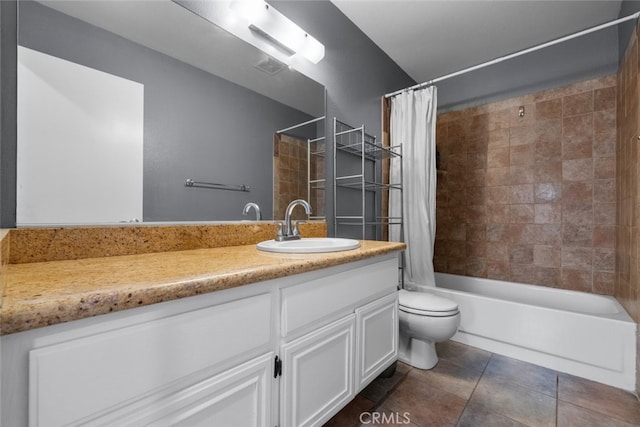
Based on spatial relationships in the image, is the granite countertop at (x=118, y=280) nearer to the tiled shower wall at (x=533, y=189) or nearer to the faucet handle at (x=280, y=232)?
the faucet handle at (x=280, y=232)

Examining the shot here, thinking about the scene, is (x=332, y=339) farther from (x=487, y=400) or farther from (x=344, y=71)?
(x=344, y=71)

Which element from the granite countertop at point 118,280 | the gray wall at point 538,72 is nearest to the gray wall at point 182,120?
Answer: the granite countertop at point 118,280

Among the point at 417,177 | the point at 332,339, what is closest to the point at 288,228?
the point at 332,339

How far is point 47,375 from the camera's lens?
47 cm

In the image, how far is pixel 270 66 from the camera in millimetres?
1518

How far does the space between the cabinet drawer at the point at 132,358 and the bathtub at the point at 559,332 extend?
5.85 feet

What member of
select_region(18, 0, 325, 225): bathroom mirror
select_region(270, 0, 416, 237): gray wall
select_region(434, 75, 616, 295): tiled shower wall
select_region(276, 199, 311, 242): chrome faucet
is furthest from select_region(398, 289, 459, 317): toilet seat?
select_region(434, 75, 616, 295): tiled shower wall

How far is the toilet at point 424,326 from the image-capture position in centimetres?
159

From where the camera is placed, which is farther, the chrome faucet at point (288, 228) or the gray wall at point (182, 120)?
the chrome faucet at point (288, 228)

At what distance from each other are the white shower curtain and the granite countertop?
1432 mm

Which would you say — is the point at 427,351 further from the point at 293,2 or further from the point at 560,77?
the point at 560,77

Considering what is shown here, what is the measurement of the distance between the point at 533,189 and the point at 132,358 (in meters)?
2.98

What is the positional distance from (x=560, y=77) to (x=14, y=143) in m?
3.45

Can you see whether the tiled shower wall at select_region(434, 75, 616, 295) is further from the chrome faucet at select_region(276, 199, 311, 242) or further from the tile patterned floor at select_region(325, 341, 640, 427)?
the chrome faucet at select_region(276, 199, 311, 242)
